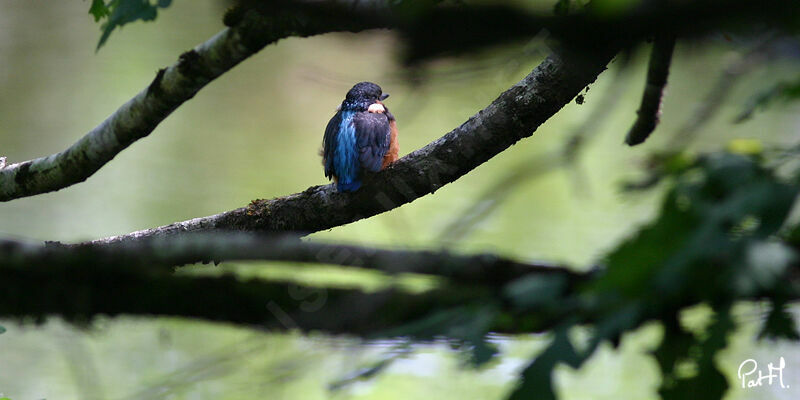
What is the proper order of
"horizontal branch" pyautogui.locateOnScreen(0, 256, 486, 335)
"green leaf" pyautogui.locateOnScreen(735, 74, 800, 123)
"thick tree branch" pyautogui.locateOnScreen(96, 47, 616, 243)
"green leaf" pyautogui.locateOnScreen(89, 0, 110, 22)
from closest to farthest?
1. "green leaf" pyautogui.locateOnScreen(735, 74, 800, 123)
2. "horizontal branch" pyautogui.locateOnScreen(0, 256, 486, 335)
3. "thick tree branch" pyautogui.locateOnScreen(96, 47, 616, 243)
4. "green leaf" pyautogui.locateOnScreen(89, 0, 110, 22)

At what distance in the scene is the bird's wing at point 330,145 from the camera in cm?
200

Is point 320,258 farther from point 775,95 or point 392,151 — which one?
point 392,151

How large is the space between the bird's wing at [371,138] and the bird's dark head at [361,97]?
0.18 feet

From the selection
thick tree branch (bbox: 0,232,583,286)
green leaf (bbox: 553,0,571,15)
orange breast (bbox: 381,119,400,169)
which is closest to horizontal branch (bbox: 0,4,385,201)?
orange breast (bbox: 381,119,400,169)

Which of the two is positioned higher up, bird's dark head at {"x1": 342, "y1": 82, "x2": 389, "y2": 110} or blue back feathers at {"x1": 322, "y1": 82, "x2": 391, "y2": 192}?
bird's dark head at {"x1": 342, "y1": 82, "x2": 389, "y2": 110}

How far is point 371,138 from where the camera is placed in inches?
77.0

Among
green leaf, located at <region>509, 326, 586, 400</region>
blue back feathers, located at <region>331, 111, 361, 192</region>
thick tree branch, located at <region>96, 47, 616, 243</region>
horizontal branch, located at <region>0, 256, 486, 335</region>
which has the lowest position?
green leaf, located at <region>509, 326, 586, 400</region>

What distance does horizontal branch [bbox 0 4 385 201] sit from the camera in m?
1.65

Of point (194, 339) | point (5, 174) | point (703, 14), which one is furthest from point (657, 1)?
point (194, 339)

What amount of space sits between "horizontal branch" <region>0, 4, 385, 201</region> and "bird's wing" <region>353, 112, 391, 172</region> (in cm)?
38

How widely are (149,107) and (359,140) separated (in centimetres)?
54

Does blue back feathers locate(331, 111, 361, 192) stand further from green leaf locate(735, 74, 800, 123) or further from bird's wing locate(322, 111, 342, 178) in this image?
green leaf locate(735, 74, 800, 123)

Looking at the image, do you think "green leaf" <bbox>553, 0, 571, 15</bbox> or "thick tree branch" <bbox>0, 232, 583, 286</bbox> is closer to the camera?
"green leaf" <bbox>553, 0, 571, 15</bbox>

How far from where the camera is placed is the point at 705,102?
2.11 feet
